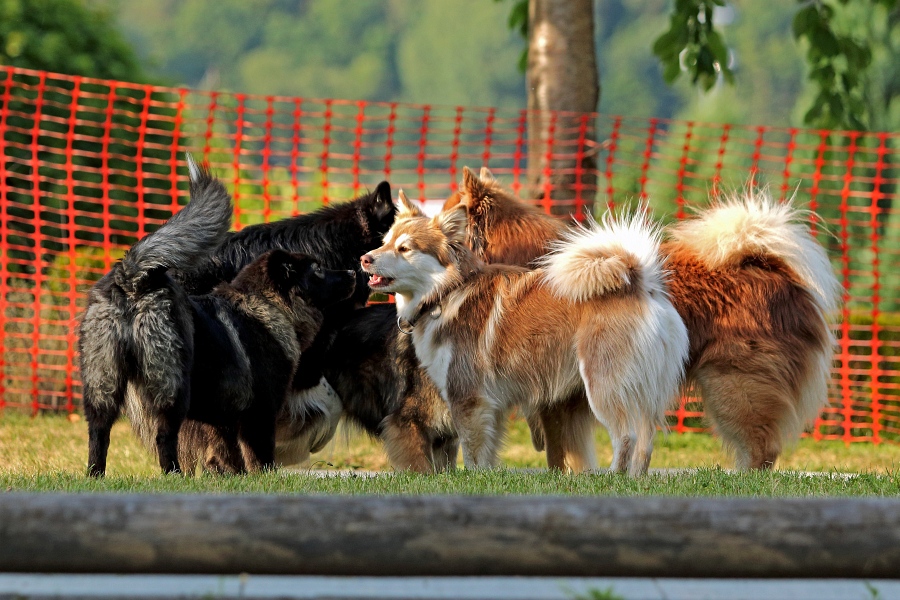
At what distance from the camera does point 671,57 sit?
31.6ft

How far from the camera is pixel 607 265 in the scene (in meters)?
5.89

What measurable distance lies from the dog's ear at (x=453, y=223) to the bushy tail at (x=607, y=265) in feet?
1.93

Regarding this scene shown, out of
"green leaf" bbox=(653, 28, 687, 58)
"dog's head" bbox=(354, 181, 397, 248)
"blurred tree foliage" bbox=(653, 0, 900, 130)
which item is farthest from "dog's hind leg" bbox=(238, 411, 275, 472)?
"green leaf" bbox=(653, 28, 687, 58)

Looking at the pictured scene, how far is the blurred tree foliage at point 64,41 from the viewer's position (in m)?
12.1

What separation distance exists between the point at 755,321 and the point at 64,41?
943 centimetres

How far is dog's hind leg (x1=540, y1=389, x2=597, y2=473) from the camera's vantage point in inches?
257

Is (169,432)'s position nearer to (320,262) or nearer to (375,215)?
(320,262)

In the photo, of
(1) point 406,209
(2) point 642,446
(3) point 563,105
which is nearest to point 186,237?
(1) point 406,209

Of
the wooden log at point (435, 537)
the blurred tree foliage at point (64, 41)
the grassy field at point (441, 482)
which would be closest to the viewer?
the wooden log at point (435, 537)

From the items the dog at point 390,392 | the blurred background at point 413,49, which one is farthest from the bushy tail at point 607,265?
the blurred background at point 413,49

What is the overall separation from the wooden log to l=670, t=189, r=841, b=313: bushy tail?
3.35 m

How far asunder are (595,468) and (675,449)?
3120mm

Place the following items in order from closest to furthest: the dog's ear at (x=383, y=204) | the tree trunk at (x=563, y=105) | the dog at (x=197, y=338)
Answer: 1. the dog at (x=197, y=338)
2. the dog's ear at (x=383, y=204)
3. the tree trunk at (x=563, y=105)

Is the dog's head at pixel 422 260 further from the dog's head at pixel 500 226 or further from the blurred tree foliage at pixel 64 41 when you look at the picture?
the blurred tree foliage at pixel 64 41
